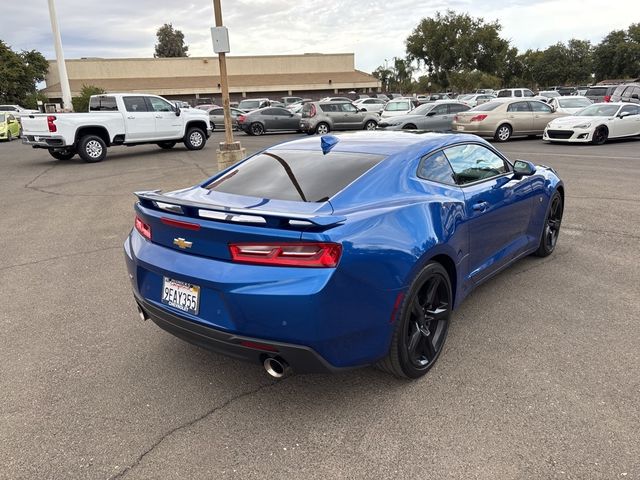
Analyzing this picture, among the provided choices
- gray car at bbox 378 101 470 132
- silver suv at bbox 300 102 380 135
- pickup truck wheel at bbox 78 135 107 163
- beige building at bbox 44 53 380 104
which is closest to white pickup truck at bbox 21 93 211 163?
pickup truck wheel at bbox 78 135 107 163

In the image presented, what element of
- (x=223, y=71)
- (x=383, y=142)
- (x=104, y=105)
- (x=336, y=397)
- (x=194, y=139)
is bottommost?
(x=336, y=397)

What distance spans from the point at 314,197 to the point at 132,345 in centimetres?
186

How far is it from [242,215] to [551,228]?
162 inches

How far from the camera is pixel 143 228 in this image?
3184 millimetres

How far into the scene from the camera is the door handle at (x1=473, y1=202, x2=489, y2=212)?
12.1 feet

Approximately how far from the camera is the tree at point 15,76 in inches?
1944

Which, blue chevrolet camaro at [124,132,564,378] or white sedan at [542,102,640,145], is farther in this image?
white sedan at [542,102,640,145]

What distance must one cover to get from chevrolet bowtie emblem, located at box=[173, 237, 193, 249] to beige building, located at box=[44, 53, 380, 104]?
203 ft

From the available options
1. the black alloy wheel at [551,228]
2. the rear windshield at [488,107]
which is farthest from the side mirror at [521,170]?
the rear windshield at [488,107]

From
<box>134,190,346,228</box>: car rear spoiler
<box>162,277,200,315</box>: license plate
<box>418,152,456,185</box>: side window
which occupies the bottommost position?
<box>162,277,200,315</box>: license plate

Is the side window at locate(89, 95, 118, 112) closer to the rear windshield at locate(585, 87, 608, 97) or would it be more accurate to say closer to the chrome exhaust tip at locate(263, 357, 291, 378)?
the chrome exhaust tip at locate(263, 357, 291, 378)

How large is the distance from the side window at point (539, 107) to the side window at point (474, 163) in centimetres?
1579

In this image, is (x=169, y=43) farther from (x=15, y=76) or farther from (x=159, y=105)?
(x=159, y=105)

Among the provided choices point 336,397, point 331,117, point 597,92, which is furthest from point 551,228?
point 597,92
